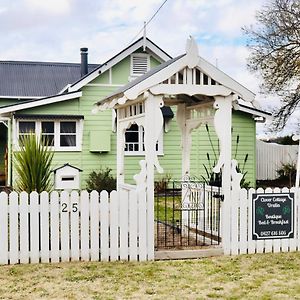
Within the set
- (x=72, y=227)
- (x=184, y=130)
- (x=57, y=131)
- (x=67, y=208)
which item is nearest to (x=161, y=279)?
(x=72, y=227)

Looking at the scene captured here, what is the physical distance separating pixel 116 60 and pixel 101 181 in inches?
179

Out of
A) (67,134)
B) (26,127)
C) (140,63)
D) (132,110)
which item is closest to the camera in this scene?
(132,110)

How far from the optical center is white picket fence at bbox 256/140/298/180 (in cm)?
2514

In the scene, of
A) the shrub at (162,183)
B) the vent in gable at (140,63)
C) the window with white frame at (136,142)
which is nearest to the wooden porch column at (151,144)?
the shrub at (162,183)

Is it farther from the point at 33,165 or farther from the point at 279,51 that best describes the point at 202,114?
the point at 279,51

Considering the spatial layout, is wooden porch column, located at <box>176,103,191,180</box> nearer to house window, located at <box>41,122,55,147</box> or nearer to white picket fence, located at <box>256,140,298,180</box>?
house window, located at <box>41,122,55,147</box>

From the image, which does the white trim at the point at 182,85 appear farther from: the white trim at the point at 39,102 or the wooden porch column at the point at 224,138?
the white trim at the point at 39,102

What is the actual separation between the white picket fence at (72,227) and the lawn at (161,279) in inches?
8.7

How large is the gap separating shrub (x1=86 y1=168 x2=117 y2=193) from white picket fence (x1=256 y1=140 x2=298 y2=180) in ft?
30.3

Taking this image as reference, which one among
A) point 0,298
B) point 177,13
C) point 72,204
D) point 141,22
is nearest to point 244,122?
point 141,22

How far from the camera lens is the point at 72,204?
7395 millimetres

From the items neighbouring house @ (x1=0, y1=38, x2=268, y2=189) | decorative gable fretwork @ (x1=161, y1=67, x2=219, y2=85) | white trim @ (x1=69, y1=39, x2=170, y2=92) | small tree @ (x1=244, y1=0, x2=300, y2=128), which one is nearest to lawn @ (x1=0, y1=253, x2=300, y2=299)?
decorative gable fretwork @ (x1=161, y1=67, x2=219, y2=85)

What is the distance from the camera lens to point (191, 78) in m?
7.96

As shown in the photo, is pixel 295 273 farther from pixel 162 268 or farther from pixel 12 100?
pixel 12 100
